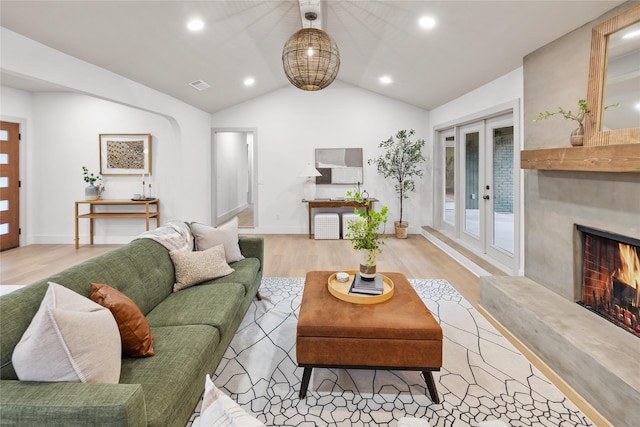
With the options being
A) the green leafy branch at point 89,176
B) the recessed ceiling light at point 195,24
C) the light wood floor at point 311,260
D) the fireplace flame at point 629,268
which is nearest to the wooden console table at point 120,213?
the green leafy branch at point 89,176

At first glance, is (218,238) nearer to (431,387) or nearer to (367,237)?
(367,237)

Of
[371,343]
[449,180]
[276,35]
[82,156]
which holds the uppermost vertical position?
[276,35]

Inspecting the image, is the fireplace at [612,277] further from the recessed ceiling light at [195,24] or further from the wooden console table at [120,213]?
the wooden console table at [120,213]

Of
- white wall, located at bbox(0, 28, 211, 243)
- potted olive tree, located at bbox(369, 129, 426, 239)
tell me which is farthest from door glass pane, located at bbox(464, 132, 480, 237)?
Result: white wall, located at bbox(0, 28, 211, 243)

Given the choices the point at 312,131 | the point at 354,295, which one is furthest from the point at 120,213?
the point at 354,295

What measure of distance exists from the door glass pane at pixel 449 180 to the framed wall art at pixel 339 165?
164 centimetres

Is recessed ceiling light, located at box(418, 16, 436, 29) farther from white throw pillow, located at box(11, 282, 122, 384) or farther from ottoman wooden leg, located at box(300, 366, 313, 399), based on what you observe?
white throw pillow, located at box(11, 282, 122, 384)

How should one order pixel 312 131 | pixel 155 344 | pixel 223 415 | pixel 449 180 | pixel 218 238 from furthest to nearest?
1. pixel 312 131
2. pixel 449 180
3. pixel 218 238
4. pixel 155 344
5. pixel 223 415

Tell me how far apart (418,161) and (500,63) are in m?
3.01

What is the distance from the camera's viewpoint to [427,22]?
3.36m

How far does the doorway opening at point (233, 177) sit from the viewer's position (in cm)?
706

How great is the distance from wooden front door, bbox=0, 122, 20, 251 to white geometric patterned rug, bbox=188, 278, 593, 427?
5.46 metres

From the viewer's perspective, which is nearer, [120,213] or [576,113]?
[576,113]

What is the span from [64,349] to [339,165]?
19.9 feet
